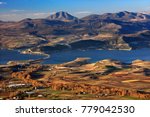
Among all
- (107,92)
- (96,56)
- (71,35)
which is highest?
(107,92)

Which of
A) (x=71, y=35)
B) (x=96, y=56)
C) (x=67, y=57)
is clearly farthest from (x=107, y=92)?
(x=71, y=35)

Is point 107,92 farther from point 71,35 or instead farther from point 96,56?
point 71,35

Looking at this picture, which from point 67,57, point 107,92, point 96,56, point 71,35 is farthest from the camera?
point 71,35

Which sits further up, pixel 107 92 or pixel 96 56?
pixel 107 92

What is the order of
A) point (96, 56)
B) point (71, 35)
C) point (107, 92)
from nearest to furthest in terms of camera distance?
point (107, 92), point (96, 56), point (71, 35)

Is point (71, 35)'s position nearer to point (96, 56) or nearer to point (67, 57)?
point (96, 56)

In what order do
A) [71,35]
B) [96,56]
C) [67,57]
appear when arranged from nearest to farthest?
[67,57] < [96,56] < [71,35]

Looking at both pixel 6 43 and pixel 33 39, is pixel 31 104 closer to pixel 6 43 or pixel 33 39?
pixel 6 43

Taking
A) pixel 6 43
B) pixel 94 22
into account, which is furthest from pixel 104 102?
pixel 94 22

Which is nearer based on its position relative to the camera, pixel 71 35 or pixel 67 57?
pixel 67 57
